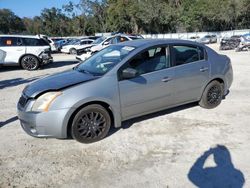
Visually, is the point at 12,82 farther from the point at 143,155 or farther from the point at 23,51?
the point at 143,155

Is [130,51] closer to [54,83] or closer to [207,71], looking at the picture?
[54,83]

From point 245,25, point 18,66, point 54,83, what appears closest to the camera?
point 54,83

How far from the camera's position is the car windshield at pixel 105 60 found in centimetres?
502

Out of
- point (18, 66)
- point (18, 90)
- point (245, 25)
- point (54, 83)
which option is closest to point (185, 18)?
point (245, 25)

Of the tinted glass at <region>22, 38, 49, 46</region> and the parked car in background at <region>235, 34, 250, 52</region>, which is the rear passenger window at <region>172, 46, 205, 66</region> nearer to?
the tinted glass at <region>22, 38, 49, 46</region>

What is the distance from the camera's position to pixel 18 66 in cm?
1479

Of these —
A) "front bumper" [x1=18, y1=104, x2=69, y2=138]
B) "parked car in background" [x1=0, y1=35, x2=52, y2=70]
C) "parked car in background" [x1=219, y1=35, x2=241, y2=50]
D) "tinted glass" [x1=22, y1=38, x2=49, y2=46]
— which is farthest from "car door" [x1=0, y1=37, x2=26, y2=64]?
"parked car in background" [x1=219, y1=35, x2=241, y2=50]

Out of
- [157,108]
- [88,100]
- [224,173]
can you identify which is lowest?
[224,173]

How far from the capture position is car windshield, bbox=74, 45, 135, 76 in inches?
198

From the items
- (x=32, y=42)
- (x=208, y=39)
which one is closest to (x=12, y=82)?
(x=32, y=42)

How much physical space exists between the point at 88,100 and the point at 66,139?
884mm

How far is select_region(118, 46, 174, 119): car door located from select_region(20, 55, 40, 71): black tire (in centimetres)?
998

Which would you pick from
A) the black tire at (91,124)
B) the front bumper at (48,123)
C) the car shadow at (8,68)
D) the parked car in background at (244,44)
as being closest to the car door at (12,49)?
the car shadow at (8,68)

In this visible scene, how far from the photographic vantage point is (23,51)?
1371 centimetres
